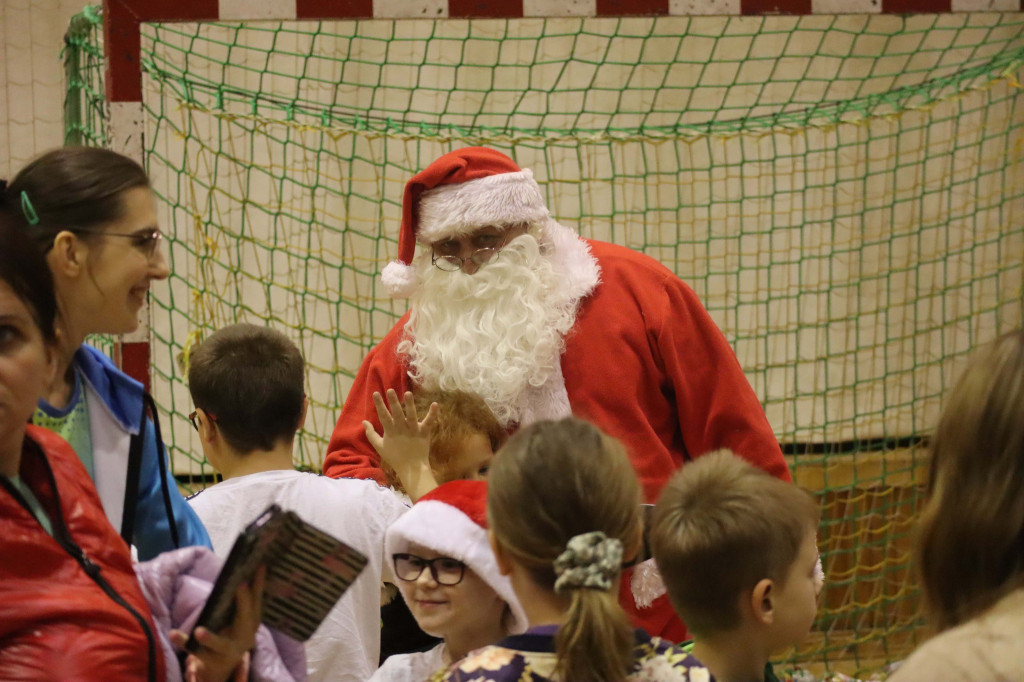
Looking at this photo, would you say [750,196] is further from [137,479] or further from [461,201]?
[137,479]

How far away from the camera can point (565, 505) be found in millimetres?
1377

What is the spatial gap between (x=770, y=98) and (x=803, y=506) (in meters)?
3.83

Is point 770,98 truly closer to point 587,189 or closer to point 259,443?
point 587,189

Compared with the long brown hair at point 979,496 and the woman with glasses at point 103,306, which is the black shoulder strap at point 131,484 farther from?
the long brown hair at point 979,496

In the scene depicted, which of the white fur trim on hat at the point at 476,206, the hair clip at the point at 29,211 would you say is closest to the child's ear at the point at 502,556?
the hair clip at the point at 29,211

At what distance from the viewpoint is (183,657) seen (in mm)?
1357

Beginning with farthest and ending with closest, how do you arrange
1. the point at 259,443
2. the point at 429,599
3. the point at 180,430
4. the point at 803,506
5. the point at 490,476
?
the point at 180,430 → the point at 259,443 → the point at 429,599 → the point at 803,506 → the point at 490,476

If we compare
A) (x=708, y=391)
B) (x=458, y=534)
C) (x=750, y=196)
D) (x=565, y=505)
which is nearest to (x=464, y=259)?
(x=708, y=391)

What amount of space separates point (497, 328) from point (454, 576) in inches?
38.1

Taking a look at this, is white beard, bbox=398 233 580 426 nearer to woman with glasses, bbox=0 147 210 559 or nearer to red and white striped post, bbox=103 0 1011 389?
red and white striped post, bbox=103 0 1011 389

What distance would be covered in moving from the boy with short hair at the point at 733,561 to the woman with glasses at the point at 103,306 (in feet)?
2.55

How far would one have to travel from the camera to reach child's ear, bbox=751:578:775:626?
1.63 meters

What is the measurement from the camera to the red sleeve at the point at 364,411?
2646 millimetres

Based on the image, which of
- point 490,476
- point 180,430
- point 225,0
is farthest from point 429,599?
point 180,430
